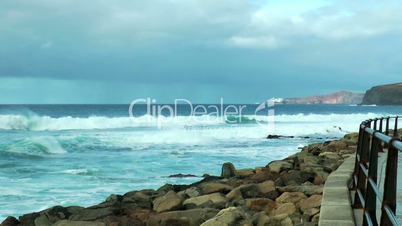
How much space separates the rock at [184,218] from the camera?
23.5 feet

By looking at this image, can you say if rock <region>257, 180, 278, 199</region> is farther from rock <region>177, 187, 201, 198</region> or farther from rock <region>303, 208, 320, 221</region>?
rock <region>303, 208, 320, 221</region>

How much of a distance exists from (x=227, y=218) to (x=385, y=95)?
173 m

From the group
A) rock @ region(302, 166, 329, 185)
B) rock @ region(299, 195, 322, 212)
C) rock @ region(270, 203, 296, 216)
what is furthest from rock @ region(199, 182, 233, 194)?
rock @ region(299, 195, 322, 212)

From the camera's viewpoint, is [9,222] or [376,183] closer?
[376,183]

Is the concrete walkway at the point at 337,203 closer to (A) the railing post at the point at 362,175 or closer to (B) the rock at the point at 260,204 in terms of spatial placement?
(A) the railing post at the point at 362,175

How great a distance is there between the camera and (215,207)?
8.11 meters

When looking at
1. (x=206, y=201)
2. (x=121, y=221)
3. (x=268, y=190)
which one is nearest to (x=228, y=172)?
(x=268, y=190)

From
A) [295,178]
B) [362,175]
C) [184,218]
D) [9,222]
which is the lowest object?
[9,222]

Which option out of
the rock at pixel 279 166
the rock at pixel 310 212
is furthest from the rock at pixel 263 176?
the rock at pixel 310 212

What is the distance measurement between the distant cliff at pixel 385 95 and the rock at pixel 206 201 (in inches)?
6467

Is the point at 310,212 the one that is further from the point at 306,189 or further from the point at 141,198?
the point at 141,198

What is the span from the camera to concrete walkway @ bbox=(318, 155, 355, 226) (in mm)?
4955

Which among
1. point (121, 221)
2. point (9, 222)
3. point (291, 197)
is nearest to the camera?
point (121, 221)

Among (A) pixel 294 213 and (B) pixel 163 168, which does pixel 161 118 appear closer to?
(B) pixel 163 168
